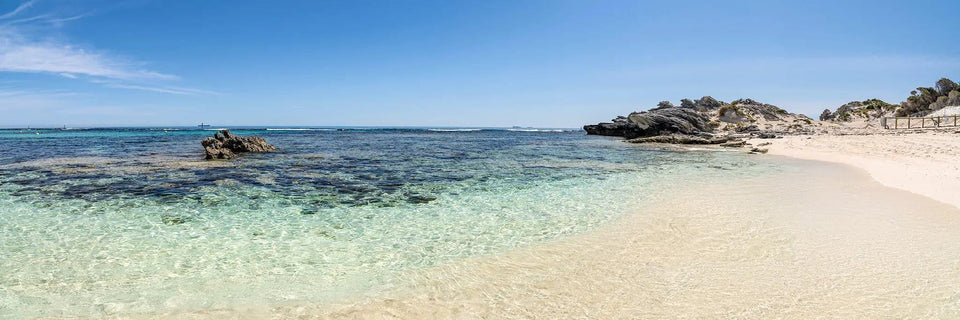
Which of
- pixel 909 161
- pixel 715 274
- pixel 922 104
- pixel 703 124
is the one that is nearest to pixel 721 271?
pixel 715 274

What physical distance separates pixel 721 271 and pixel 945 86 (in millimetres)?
86340

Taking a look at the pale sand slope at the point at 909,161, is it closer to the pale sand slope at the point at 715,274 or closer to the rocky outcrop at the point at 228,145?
the pale sand slope at the point at 715,274

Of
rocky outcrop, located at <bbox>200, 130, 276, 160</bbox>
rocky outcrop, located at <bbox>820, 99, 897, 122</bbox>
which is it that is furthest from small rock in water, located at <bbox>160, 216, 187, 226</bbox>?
rocky outcrop, located at <bbox>820, 99, 897, 122</bbox>

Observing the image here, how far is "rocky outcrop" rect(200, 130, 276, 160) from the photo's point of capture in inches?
1000

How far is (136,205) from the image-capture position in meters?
11.3

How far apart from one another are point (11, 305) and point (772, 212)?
13.6m

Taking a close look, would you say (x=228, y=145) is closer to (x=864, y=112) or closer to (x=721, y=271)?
(x=721, y=271)

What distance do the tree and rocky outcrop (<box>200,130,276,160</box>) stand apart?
88.1m

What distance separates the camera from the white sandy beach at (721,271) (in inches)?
210

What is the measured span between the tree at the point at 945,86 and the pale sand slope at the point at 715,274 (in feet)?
254

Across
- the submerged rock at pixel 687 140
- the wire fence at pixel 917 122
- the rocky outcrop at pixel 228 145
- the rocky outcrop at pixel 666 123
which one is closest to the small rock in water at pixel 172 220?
the rocky outcrop at pixel 228 145

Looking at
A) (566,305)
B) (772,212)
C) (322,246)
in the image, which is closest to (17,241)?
(322,246)

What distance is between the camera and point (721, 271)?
21.4 feet

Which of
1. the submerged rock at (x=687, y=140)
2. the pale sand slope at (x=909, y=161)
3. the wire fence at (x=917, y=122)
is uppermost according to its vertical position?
the wire fence at (x=917, y=122)
